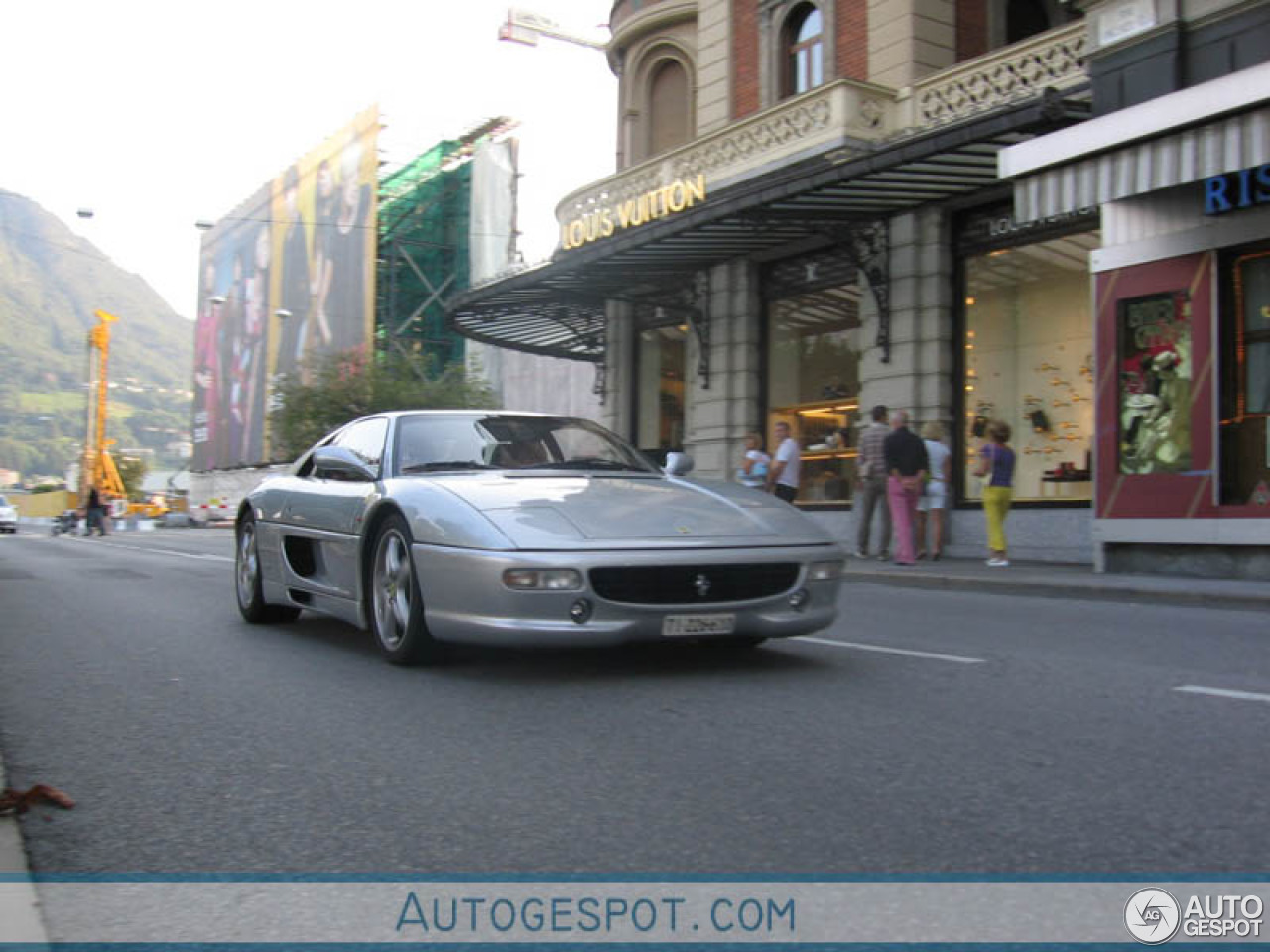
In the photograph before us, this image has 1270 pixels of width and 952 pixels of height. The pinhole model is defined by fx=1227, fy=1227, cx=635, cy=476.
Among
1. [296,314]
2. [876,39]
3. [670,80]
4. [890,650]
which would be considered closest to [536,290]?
[670,80]

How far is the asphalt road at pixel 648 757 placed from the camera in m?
2.94

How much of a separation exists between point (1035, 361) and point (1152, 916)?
14563 mm

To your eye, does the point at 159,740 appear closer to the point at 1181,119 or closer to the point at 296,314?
the point at 1181,119

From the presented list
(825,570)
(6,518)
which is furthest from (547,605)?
(6,518)

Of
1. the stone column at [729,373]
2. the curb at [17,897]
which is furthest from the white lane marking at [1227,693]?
the stone column at [729,373]

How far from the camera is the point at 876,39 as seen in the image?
18.2 metres

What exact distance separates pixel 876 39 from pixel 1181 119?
7.59 metres

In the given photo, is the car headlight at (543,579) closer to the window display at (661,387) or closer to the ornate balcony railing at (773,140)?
the ornate balcony railing at (773,140)

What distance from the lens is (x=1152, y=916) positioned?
2447 millimetres

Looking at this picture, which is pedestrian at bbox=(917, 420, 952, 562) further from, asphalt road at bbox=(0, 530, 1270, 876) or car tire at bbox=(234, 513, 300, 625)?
car tire at bbox=(234, 513, 300, 625)

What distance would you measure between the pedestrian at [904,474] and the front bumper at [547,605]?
29.4 feet

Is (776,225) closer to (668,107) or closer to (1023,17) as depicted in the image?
(1023,17)

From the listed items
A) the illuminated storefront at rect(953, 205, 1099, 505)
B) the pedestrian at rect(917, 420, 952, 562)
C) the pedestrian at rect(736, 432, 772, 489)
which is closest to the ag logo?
the pedestrian at rect(917, 420, 952, 562)

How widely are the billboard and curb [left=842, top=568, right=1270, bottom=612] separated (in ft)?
100
